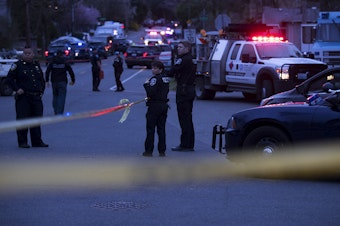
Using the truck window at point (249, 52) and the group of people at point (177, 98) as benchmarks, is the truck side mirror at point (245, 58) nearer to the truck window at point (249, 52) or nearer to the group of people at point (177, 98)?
the truck window at point (249, 52)

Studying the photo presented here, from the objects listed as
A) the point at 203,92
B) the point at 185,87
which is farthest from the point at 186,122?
the point at 203,92

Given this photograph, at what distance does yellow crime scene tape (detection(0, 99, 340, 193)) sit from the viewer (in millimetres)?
9211

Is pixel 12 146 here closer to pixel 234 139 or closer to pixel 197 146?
pixel 197 146

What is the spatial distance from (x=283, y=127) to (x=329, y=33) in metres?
20.5

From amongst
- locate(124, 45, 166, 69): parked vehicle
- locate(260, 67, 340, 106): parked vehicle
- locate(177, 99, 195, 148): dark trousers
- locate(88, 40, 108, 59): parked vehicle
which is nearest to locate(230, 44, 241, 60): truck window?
locate(260, 67, 340, 106): parked vehicle

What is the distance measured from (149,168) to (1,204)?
3.01 m

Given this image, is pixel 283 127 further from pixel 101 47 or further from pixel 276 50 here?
pixel 101 47

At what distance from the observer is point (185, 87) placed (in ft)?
40.3

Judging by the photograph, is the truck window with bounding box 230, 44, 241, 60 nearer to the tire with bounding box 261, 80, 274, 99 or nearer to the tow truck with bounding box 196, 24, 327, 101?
the tow truck with bounding box 196, 24, 327, 101

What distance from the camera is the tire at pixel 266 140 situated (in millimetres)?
9461

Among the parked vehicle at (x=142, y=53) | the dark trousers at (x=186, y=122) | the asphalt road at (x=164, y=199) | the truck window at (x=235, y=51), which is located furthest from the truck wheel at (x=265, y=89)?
the parked vehicle at (x=142, y=53)

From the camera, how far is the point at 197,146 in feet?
43.4

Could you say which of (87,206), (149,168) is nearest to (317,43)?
(149,168)

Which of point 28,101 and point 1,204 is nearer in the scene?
point 1,204
